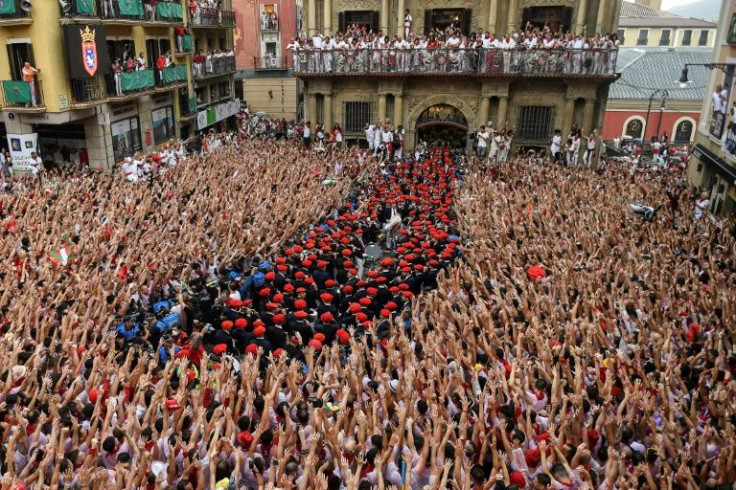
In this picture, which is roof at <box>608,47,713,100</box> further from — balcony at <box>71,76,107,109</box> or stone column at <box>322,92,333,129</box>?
balcony at <box>71,76,107,109</box>

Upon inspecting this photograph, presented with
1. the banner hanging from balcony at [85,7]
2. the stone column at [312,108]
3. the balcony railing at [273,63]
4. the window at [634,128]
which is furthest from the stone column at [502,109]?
the window at [634,128]

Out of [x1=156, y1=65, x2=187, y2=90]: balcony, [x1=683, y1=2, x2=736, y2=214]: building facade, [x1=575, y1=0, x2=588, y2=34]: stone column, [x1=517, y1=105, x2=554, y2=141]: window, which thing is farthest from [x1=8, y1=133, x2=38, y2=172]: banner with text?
[x1=683, y1=2, x2=736, y2=214]: building facade

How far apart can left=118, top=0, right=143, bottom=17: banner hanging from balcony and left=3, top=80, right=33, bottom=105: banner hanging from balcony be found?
482 cm

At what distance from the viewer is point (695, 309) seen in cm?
966

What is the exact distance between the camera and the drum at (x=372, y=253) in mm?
14268

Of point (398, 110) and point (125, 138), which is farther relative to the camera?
point (398, 110)

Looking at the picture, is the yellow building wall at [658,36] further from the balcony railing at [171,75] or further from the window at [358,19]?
the balcony railing at [171,75]

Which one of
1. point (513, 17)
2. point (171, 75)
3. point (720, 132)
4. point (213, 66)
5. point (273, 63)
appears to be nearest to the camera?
point (720, 132)

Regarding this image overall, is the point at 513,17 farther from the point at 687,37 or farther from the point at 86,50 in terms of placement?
the point at 687,37

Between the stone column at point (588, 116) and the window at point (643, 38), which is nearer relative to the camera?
the stone column at point (588, 116)

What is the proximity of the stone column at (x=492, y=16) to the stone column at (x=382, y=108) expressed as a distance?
5050 millimetres

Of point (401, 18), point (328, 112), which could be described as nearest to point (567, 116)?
point (401, 18)

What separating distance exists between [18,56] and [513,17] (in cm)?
1785

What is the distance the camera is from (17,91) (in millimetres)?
19234
